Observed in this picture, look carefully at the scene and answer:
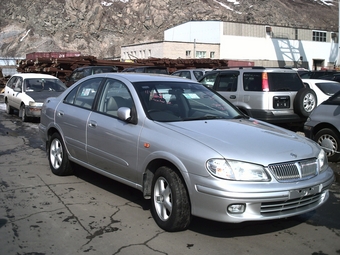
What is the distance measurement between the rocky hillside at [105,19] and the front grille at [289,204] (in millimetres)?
69086

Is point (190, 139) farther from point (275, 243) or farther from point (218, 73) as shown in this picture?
point (218, 73)

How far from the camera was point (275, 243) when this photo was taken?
4.42m

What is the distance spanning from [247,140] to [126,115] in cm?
149

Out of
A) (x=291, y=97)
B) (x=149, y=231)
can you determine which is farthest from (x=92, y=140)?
(x=291, y=97)

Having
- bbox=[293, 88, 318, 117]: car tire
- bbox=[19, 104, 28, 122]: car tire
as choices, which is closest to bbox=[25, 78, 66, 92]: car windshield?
bbox=[19, 104, 28, 122]: car tire

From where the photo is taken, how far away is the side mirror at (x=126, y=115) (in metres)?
5.20

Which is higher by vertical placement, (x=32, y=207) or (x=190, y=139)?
(x=190, y=139)

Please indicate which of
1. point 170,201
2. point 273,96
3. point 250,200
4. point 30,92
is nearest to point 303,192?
point 250,200

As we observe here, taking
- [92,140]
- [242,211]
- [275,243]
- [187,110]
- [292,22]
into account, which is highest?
[292,22]

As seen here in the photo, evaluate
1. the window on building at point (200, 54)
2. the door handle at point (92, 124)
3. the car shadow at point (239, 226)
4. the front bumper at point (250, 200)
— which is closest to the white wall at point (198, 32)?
the window on building at point (200, 54)

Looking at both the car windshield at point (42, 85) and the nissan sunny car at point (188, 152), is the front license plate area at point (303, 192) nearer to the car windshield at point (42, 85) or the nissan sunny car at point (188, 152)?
the nissan sunny car at point (188, 152)

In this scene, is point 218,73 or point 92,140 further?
point 218,73

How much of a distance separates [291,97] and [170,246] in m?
7.65

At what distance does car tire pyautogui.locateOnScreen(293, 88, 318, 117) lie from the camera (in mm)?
10750
